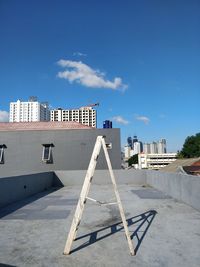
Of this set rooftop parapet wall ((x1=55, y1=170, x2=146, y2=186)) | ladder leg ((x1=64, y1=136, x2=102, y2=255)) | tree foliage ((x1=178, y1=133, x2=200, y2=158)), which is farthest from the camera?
tree foliage ((x1=178, y1=133, x2=200, y2=158))

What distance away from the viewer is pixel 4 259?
3.89 metres

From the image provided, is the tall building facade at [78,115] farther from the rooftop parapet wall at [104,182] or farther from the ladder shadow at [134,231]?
the ladder shadow at [134,231]

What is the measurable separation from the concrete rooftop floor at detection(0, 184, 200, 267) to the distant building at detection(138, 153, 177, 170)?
93799 mm

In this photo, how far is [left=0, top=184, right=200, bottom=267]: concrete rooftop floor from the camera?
3820 mm

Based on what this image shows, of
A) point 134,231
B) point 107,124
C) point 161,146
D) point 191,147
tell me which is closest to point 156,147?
point 161,146

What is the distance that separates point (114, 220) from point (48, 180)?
10.9m

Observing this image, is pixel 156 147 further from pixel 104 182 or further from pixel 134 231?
pixel 134 231

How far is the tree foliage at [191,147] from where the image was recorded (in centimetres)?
6172

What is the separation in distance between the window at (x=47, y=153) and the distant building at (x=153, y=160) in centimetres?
8205

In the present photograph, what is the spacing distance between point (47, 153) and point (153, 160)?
307 feet

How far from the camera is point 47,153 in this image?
2041cm

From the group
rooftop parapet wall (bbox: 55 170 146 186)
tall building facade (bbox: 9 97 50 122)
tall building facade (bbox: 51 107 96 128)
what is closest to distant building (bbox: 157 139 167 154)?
tall building facade (bbox: 51 107 96 128)

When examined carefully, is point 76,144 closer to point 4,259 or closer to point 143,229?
point 143,229

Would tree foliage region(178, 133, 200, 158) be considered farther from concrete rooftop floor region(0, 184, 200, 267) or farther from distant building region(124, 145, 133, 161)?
distant building region(124, 145, 133, 161)
